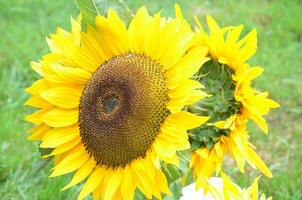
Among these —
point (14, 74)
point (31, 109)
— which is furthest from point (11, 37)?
point (31, 109)

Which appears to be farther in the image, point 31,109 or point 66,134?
point 31,109

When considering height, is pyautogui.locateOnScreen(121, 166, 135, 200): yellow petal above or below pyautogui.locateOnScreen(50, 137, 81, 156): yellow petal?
below

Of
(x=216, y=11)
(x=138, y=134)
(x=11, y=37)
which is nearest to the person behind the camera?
(x=138, y=134)

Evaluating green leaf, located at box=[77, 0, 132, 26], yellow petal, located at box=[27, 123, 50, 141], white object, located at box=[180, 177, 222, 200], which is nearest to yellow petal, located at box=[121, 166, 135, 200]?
yellow petal, located at box=[27, 123, 50, 141]

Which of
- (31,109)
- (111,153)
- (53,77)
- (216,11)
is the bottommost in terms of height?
(216,11)

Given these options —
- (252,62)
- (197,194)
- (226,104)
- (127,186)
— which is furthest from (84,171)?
(252,62)

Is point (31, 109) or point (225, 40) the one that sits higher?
point (225, 40)

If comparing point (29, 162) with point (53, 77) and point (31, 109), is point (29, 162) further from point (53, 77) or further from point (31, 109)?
point (53, 77)

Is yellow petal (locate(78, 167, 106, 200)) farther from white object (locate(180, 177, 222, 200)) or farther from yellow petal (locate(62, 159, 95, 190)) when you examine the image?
white object (locate(180, 177, 222, 200))
